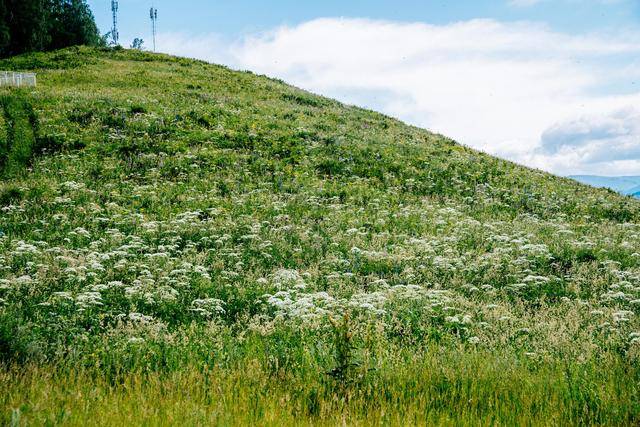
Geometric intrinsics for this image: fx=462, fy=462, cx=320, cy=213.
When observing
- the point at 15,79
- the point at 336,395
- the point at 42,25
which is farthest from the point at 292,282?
the point at 42,25

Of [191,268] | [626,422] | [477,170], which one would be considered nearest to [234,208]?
[191,268]

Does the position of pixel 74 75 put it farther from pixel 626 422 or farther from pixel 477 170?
pixel 626 422

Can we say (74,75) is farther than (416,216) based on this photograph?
Yes

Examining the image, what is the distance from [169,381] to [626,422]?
177 inches

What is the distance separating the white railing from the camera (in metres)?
29.7

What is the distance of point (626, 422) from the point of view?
4.38m

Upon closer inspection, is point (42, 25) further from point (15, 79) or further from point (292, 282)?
point (292, 282)

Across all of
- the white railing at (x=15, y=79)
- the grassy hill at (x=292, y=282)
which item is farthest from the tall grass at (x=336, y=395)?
the white railing at (x=15, y=79)

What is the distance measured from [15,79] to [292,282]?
1221 inches

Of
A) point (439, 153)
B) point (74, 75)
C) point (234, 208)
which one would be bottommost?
point (234, 208)

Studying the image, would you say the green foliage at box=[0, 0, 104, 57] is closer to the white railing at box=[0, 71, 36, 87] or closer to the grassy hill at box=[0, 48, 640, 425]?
the white railing at box=[0, 71, 36, 87]

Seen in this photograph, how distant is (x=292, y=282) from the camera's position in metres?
8.77

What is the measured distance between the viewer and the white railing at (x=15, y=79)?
29708mm

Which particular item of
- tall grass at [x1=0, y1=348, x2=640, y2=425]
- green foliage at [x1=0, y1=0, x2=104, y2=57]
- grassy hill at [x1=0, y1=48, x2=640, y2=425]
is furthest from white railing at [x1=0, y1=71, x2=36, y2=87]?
green foliage at [x1=0, y1=0, x2=104, y2=57]
